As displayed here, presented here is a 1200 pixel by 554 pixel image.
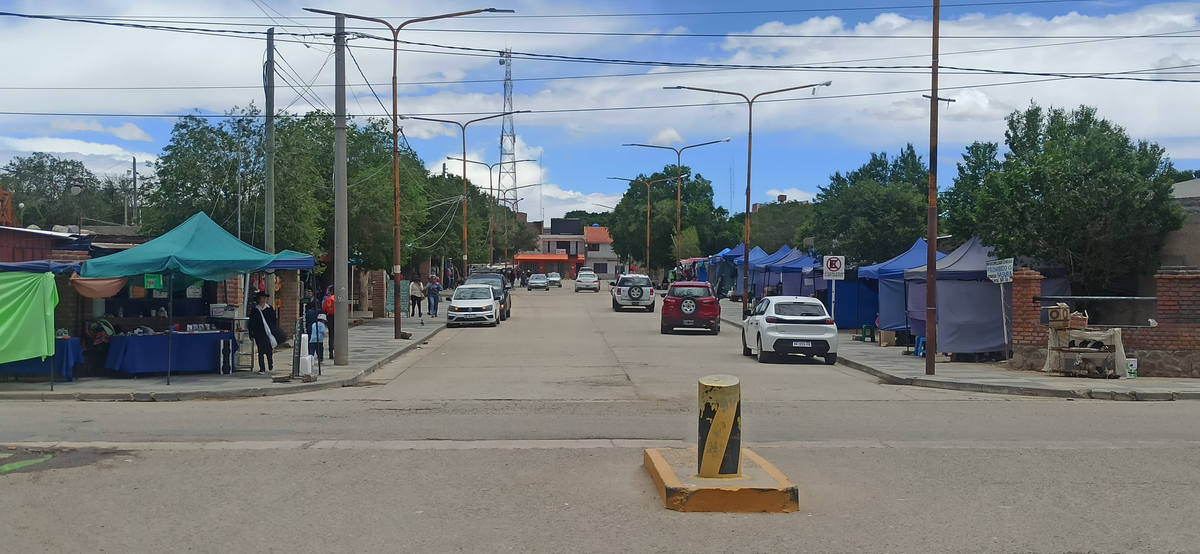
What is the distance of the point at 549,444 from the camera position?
1075cm

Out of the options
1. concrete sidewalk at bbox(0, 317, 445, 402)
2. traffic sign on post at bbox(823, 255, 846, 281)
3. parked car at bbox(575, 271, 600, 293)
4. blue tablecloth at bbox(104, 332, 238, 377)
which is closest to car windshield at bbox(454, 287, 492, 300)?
traffic sign on post at bbox(823, 255, 846, 281)

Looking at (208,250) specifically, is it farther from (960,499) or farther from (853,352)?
(853,352)

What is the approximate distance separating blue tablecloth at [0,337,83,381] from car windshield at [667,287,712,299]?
740 inches

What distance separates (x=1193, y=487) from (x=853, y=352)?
15763 millimetres

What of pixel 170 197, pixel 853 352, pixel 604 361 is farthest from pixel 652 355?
pixel 170 197

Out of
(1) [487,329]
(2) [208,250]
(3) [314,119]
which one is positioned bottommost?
(1) [487,329]

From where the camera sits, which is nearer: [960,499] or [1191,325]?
[960,499]

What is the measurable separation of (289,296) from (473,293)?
38.0 feet

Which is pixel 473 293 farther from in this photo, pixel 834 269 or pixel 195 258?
pixel 195 258

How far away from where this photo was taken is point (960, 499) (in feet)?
26.6

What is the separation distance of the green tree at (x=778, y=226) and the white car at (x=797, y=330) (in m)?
52.8

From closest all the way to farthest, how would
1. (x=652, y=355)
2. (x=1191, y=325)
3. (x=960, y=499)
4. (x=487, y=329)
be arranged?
(x=960, y=499)
(x=1191, y=325)
(x=652, y=355)
(x=487, y=329)

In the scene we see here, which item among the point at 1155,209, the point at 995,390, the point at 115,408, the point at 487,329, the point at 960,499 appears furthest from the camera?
the point at 487,329

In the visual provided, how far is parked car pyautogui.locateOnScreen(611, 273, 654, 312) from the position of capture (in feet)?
150
